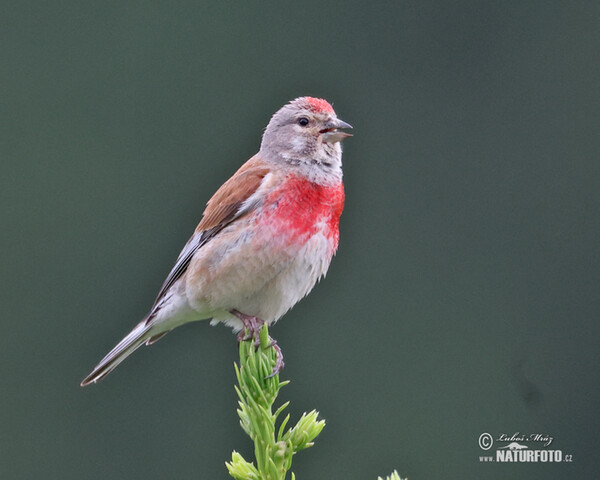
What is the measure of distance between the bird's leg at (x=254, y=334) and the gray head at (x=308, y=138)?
0.66 m

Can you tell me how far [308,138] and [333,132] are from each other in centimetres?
11

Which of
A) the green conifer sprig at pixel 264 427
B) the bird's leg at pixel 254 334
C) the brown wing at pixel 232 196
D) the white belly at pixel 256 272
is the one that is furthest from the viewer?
the brown wing at pixel 232 196

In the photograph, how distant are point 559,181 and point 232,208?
6.79m

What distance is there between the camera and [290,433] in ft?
10.2

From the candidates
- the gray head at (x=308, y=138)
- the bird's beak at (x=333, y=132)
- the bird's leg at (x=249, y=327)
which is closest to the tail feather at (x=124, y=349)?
the bird's leg at (x=249, y=327)

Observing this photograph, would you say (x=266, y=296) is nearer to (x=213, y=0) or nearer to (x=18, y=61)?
(x=18, y=61)

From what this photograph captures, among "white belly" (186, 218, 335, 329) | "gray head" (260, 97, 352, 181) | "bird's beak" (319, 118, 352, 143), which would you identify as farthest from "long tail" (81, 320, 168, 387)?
"bird's beak" (319, 118, 352, 143)

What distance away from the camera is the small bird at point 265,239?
429 centimetres

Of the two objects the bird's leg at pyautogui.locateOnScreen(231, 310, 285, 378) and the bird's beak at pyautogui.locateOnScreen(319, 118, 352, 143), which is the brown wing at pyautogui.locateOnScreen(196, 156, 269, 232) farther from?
the bird's leg at pyautogui.locateOnScreen(231, 310, 285, 378)

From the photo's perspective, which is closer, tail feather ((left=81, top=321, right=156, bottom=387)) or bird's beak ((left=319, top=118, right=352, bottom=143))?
tail feather ((left=81, top=321, right=156, bottom=387))

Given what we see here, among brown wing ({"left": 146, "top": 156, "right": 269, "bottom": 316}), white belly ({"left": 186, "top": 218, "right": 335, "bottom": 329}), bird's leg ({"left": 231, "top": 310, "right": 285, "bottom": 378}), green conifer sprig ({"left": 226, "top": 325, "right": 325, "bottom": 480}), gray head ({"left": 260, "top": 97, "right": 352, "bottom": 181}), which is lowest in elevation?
green conifer sprig ({"left": 226, "top": 325, "right": 325, "bottom": 480})

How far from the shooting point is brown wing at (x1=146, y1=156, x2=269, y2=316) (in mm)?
4445

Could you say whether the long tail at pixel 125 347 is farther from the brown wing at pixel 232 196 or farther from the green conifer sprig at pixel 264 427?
the green conifer sprig at pixel 264 427

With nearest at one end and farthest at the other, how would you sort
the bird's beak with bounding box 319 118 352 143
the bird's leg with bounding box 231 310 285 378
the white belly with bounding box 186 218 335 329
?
the bird's leg with bounding box 231 310 285 378
the white belly with bounding box 186 218 335 329
the bird's beak with bounding box 319 118 352 143
